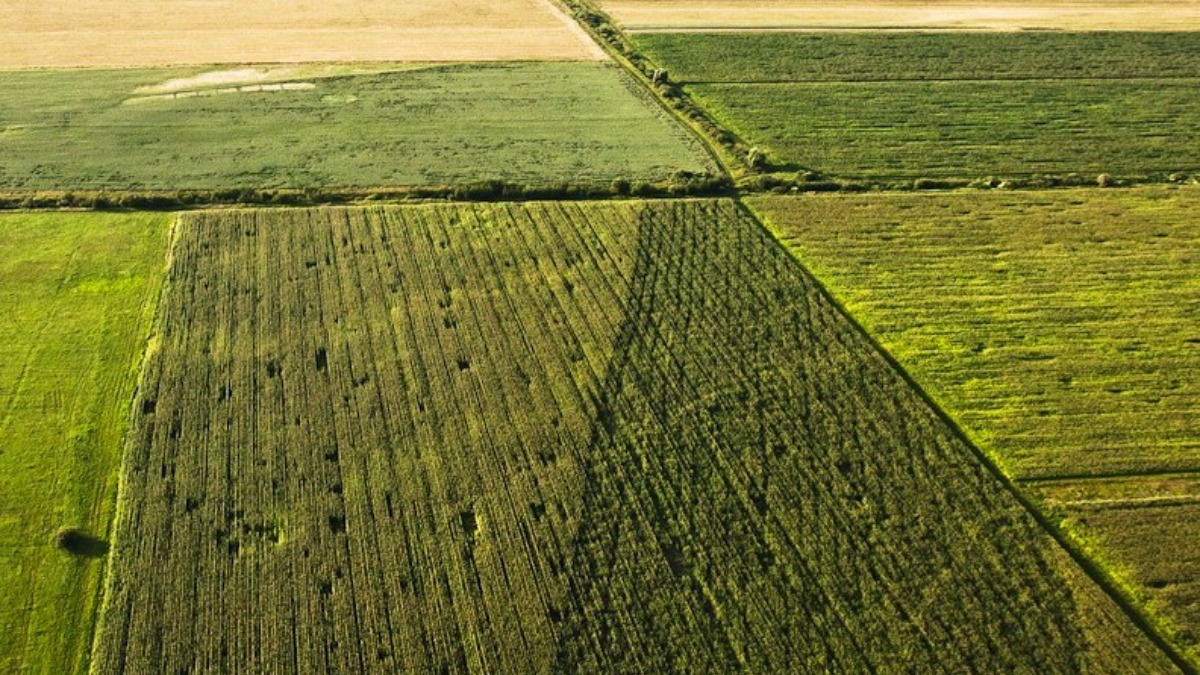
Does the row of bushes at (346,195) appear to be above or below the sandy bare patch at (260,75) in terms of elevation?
below

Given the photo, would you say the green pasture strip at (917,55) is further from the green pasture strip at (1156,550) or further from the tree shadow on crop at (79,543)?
the tree shadow on crop at (79,543)

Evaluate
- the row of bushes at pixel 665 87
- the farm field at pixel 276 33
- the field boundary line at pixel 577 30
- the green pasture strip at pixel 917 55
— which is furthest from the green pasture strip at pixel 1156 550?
the farm field at pixel 276 33

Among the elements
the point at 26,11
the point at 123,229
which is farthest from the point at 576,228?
the point at 26,11

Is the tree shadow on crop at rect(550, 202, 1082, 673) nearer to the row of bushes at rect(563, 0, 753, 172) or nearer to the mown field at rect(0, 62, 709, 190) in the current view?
the row of bushes at rect(563, 0, 753, 172)

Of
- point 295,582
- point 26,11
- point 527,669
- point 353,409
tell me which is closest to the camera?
point 527,669

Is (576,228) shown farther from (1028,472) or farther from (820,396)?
(1028,472)

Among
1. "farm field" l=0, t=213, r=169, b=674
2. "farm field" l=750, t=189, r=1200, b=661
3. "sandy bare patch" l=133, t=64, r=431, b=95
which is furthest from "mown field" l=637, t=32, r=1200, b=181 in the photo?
"farm field" l=0, t=213, r=169, b=674

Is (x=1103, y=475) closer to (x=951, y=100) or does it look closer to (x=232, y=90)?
(x=951, y=100)
